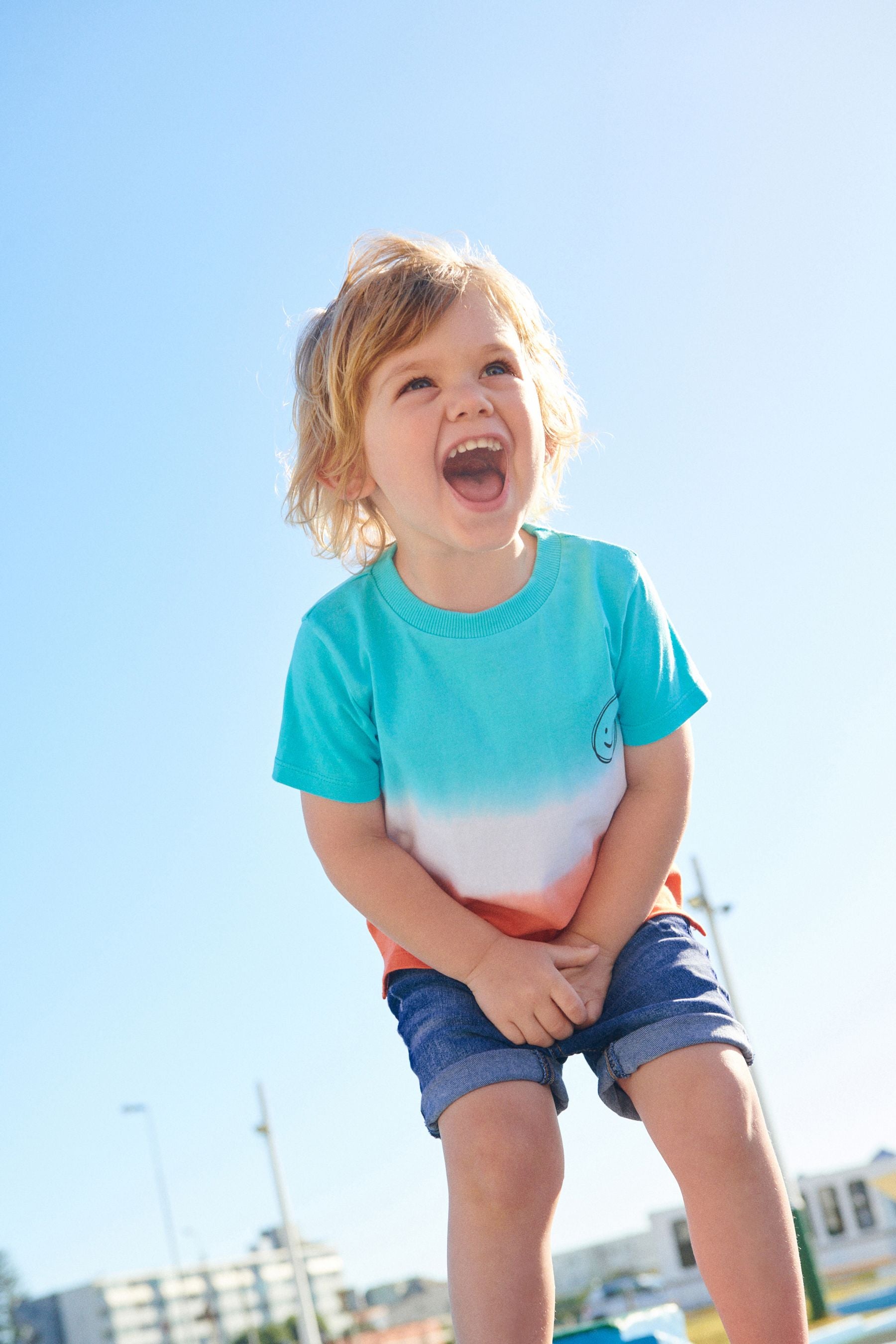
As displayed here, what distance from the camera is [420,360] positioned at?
6.50 ft

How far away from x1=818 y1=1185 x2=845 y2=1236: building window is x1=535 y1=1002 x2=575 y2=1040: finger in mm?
51488

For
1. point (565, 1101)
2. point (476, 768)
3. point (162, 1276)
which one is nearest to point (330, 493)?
point (476, 768)

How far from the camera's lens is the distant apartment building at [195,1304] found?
71.5m

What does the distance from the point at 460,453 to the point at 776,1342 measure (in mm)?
1340

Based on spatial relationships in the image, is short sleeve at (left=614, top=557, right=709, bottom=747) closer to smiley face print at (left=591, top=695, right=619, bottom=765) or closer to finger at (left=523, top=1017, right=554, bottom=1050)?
smiley face print at (left=591, top=695, right=619, bottom=765)

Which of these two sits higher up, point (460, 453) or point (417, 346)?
point (417, 346)

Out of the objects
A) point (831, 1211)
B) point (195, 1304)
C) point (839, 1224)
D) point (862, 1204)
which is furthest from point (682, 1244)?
point (195, 1304)

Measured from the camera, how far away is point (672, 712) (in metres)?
2.04

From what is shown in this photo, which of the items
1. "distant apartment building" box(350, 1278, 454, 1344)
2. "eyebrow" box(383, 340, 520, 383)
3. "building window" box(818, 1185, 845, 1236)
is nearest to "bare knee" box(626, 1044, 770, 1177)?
"eyebrow" box(383, 340, 520, 383)

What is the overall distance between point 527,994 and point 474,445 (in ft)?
2.80

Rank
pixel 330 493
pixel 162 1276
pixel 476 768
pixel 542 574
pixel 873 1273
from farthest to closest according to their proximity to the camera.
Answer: pixel 162 1276, pixel 873 1273, pixel 330 493, pixel 542 574, pixel 476 768

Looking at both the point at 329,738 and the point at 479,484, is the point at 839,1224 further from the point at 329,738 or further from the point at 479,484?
the point at 479,484

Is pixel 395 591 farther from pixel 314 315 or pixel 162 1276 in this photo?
pixel 162 1276

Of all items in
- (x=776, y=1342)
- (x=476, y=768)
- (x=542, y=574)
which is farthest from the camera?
(x=542, y=574)
